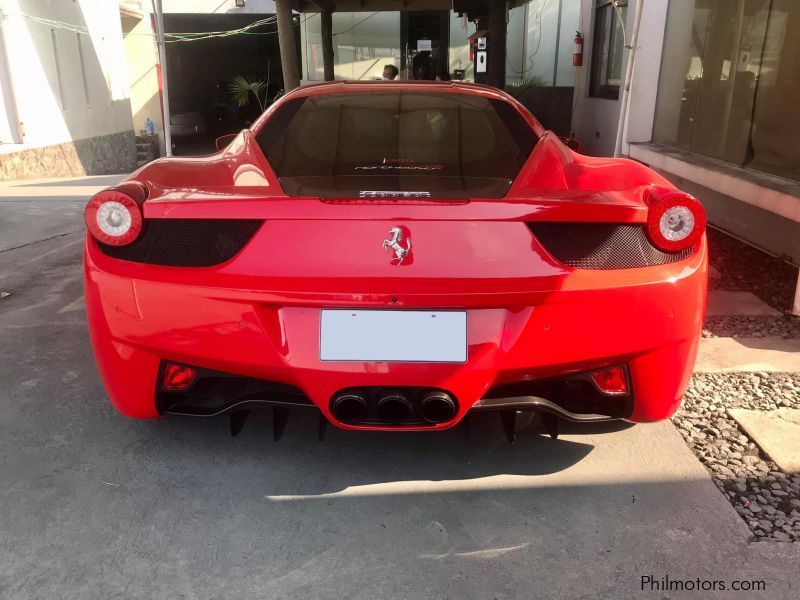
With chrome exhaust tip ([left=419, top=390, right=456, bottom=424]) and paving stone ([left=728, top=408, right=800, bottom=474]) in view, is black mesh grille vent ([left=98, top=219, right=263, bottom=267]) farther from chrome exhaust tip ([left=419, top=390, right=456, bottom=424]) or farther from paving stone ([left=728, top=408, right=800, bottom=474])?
paving stone ([left=728, top=408, right=800, bottom=474])

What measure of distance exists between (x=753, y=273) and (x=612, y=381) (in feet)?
10.7

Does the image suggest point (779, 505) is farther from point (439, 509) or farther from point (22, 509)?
point (22, 509)

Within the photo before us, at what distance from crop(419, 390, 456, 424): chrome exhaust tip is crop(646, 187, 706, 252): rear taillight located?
0.77 meters

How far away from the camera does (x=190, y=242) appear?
203 cm

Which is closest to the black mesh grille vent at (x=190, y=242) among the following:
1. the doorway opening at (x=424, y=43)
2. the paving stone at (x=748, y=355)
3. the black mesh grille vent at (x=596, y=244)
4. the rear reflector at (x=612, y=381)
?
the black mesh grille vent at (x=596, y=244)

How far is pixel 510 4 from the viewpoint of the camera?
41.9ft

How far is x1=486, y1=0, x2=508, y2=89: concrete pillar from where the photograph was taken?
35.7 feet

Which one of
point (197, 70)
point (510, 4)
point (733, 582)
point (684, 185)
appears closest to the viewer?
point (733, 582)

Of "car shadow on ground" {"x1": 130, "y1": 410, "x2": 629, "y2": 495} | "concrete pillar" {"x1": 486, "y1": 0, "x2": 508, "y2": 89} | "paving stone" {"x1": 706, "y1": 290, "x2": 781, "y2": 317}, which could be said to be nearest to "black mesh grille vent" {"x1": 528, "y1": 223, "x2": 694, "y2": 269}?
"car shadow on ground" {"x1": 130, "y1": 410, "x2": 629, "y2": 495}

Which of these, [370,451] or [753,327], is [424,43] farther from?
[370,451]

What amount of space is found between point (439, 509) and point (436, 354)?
0.53 metres

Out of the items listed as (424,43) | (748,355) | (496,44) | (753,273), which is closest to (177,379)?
(748,355)

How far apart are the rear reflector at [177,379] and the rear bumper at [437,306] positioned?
2.3 inches

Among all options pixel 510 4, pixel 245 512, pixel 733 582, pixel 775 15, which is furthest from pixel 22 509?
pixel 510 4
